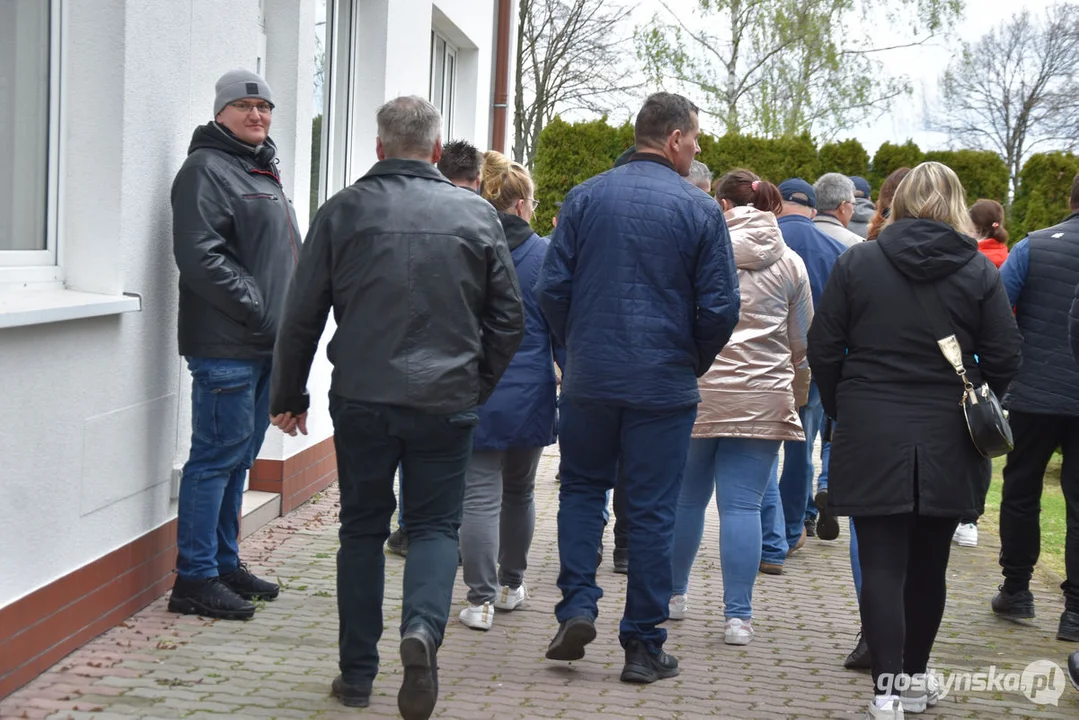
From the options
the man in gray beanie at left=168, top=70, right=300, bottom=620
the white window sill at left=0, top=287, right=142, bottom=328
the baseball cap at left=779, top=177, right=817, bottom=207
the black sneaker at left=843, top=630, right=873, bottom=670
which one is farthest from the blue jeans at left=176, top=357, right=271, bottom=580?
the baseball cap at left=779, top=177, right=817, bottom=207

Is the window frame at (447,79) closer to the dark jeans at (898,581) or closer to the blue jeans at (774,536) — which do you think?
the blue jeans at (774,536)

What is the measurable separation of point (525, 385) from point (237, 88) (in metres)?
1.74

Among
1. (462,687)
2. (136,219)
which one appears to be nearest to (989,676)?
(462,687)

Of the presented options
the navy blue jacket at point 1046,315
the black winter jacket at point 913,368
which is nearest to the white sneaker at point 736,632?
the black winter jacket at point 913,368

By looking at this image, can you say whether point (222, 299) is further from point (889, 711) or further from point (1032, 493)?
point (1032, 493)

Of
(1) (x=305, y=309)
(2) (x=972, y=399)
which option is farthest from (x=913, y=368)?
(1) (x=305, y=309)

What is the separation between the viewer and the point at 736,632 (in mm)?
5641

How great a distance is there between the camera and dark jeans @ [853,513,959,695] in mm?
4555

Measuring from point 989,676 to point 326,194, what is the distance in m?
5.53

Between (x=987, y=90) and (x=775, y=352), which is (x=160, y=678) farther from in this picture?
(x=987, y=90)

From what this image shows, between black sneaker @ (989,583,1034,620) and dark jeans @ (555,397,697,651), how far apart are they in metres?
2.25

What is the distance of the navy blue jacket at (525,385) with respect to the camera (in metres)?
5.47

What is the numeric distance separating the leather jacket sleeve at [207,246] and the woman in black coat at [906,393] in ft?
7.47

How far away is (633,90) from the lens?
3922 cm
